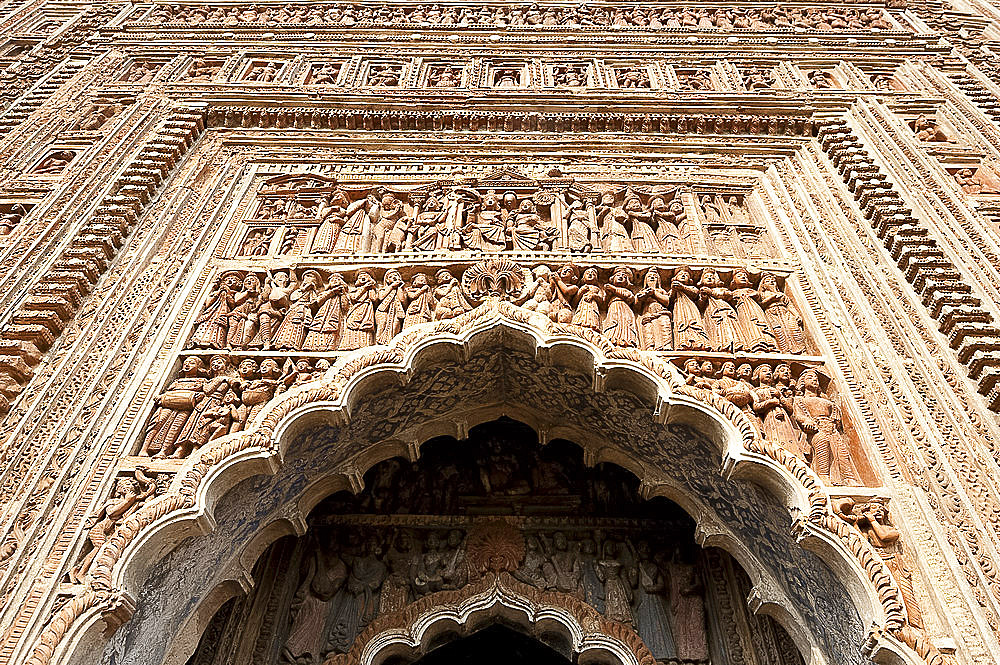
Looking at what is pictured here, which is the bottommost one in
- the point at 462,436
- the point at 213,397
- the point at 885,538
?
the point at 885,538

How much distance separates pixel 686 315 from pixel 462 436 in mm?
1570

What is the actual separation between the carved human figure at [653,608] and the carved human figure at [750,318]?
167cm

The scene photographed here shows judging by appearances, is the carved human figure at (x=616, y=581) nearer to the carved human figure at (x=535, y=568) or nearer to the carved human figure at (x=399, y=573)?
the carved human figure at (x=535, y=568)

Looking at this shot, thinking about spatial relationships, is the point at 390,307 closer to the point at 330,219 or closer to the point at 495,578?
the point at 330,219

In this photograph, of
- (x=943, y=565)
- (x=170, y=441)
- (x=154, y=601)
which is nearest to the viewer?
(x=943, y=565)

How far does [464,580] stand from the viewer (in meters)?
5.32

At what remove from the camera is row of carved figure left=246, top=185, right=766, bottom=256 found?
5.66m

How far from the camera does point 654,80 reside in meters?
7.48

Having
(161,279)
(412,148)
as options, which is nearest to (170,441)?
(161,279)

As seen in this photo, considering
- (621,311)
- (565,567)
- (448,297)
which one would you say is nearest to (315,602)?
(565,567)

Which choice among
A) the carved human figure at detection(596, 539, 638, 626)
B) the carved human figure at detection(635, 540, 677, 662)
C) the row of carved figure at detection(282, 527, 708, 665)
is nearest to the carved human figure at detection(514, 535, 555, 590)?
the row of carved figure at detection(282, 527, 708, 665)

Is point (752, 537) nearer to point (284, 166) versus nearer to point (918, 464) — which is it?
point (918, 464)

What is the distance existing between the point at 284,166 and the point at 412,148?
1010 mm

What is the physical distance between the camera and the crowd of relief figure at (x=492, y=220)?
5664 millimetres
